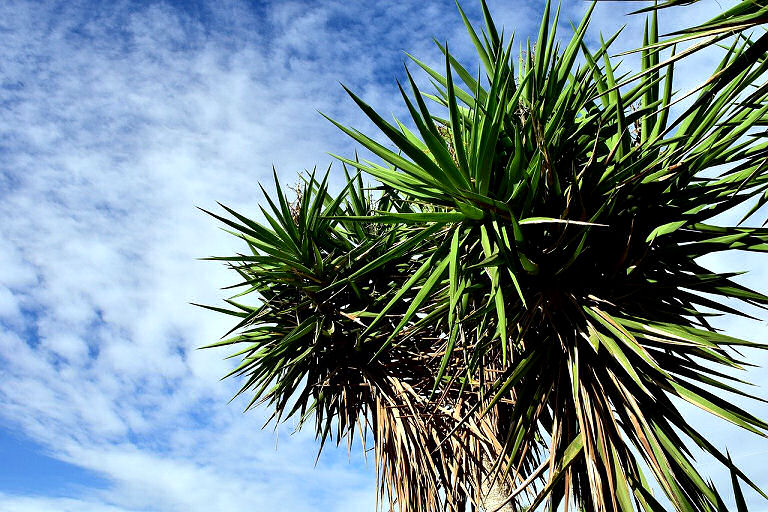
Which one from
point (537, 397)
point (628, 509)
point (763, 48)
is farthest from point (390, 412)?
point (763, 48)

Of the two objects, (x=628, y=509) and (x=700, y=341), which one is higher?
(x=700, y=341)

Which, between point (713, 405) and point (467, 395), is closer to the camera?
point (713, 405)

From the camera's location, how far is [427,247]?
3785mm

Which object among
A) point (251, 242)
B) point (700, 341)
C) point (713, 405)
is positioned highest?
point (251, 242)

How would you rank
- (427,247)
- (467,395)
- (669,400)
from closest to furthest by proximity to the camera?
1. (669,400)
2. (427,247)
3. (467,395)

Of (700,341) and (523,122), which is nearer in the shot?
(700,341)

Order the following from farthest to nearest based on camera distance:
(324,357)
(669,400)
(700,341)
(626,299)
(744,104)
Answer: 1. (324,357)
2. (626,299)
3. (669,400)
4. (700,341)
5. (744,104)

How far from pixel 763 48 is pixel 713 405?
174 centimetres

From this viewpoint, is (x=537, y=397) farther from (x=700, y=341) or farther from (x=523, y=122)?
(x=523, y=122)

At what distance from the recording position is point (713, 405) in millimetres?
2992

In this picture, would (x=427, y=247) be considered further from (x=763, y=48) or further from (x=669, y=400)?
(x=763, y=48)

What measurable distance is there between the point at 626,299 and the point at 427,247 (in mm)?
1170

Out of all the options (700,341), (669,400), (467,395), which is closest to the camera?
(700,341)

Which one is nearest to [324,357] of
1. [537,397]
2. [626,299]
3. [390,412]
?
[390,412]
